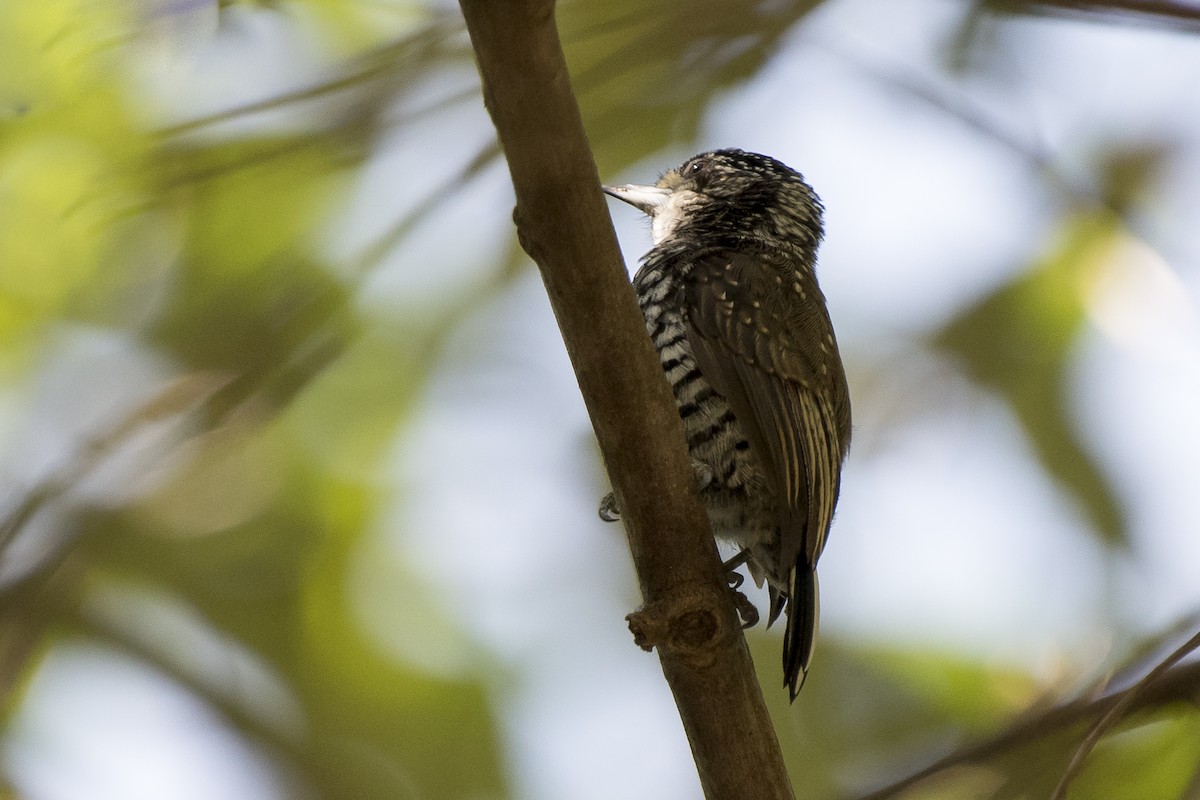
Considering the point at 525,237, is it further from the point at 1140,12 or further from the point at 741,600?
the point at 1140,12

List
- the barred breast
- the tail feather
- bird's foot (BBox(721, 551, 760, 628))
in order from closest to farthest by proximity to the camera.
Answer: bird's foot (BBox(721, 551, 760, 628)) → the tail feather → the barred breast

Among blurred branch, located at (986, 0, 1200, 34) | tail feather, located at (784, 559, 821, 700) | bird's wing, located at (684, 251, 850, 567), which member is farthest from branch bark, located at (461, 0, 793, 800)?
blurred branch, located at (986, 0, 1200, 34)

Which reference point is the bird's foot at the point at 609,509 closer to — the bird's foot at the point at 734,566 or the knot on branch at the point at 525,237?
the bird's foot at the point at 734,566

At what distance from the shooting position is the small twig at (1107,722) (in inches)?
94.7

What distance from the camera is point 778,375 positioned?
340 centimetres

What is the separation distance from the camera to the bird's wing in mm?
3250

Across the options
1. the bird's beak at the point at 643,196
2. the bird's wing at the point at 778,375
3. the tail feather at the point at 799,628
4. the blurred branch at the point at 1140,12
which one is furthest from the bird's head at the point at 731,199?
the tail feather at the point at 799,628

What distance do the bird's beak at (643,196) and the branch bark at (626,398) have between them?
201cm

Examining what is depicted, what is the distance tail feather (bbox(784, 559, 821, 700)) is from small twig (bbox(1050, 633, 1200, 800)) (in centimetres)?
69

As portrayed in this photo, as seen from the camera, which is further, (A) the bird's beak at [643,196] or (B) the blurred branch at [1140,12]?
(A) the bird's beak at [643,196]

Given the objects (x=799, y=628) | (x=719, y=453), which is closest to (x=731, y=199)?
→ (x=719, y=453)

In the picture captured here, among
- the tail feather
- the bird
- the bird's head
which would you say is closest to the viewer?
the tail feather

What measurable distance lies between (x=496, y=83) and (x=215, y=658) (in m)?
2.97

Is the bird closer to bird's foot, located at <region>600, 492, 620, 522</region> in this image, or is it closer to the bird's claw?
bird's foot, located at <region>600, 492, 620, 522</region>
